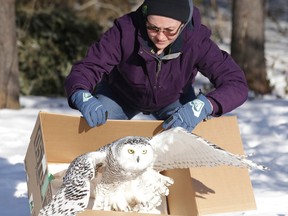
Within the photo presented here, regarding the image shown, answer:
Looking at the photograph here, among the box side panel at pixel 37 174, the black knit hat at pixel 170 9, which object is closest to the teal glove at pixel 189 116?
the black knit hat at pixel 170 9

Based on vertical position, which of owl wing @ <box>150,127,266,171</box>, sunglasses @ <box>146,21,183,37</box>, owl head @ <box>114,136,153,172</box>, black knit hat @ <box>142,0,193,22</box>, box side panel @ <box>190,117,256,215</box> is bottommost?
box side panel @ <box>190,117,256,215</box>

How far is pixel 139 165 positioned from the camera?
3412mm

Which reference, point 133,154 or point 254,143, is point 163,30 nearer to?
point 133,154

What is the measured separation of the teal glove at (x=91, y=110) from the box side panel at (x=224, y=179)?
469 mm

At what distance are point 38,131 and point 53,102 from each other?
14.7 ft

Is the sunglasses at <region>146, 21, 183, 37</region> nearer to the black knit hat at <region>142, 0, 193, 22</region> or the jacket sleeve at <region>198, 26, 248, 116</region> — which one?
the black knit hat at <region>142, 0, 193, 22</region>

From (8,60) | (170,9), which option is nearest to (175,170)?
(170,9)

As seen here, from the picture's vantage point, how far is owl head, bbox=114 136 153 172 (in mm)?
3385

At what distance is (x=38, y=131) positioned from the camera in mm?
3777

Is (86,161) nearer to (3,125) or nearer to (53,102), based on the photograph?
(3,125)

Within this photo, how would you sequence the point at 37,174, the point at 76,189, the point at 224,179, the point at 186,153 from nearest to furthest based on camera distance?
the point at 76,189 → the point at 186,153 → the point at 37,174 → the point at 224,179

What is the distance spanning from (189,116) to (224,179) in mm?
381

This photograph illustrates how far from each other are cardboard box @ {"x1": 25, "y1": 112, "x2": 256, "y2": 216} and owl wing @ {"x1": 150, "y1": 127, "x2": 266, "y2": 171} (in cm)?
17

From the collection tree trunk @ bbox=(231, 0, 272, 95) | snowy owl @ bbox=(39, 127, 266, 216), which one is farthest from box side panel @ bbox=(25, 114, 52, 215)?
tree trunk @ bbox=(231, 0, 272, 95)
